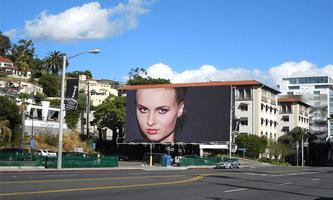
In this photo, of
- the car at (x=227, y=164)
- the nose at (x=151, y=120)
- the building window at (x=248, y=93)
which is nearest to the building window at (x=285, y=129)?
the building window at (x=248, y=93)

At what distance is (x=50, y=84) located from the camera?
138 metres

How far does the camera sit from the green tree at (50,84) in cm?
13750

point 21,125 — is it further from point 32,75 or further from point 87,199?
point 32,75

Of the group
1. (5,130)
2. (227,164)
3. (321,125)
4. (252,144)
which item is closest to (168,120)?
(252,144)

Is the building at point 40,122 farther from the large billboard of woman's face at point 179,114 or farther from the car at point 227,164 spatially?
→ the car at point 227,164

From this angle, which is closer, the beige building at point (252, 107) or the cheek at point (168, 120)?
the cheek at point (168, 120)

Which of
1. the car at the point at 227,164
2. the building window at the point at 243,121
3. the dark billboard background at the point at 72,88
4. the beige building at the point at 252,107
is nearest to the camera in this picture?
the dark billboard background at the point at 72,88

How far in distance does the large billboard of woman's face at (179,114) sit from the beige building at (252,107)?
2049 centimetres

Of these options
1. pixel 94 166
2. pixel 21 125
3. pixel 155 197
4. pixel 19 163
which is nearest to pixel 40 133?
pixel 21 125

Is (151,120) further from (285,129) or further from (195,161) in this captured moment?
(285,129)

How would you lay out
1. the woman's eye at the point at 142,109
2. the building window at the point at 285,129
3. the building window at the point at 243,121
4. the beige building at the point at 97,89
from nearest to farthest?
1. the woman's eye at the point at 142,109
2. the building window at the point at 243,121
3. the building window at the point at 285,129
4. the beige building at the point at 97,89

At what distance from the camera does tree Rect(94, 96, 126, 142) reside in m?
105

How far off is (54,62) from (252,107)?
62.0m

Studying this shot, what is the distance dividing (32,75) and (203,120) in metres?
69.8
